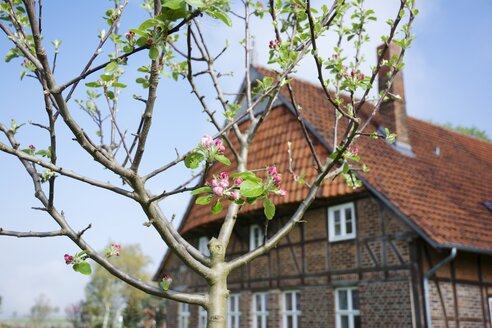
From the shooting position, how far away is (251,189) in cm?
217

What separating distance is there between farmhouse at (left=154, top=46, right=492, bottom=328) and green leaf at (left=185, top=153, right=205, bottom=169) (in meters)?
7.96

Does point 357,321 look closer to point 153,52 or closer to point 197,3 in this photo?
point 153,52

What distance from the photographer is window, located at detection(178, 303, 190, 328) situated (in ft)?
58.6

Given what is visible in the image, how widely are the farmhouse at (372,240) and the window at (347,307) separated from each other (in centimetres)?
2

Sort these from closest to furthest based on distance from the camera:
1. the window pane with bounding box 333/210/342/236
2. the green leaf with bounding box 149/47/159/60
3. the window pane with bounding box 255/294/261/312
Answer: the green leaf with bounding box 149/47/159/60 → the window pane with bounding box 333/210/342/236 → the window pane with bounding box 255/294/261/312

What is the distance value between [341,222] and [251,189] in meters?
10.8

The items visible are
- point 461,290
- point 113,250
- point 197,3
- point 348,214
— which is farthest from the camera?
point 348,214

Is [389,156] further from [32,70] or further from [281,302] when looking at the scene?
[32,70]

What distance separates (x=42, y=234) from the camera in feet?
8.65

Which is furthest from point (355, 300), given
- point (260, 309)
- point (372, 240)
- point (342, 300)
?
point (260, 309)

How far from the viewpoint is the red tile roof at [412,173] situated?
38.0 ft

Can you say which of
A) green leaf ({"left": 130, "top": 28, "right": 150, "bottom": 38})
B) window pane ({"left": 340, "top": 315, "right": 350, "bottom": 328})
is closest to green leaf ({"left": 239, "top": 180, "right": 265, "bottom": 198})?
green leaf ({"left": 130, "top": 28, "right": 150, "bottom": 38})

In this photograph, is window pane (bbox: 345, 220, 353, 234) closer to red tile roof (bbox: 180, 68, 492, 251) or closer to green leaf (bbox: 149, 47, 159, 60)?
red tile roof (bbox: 180, 68, 492, 251)

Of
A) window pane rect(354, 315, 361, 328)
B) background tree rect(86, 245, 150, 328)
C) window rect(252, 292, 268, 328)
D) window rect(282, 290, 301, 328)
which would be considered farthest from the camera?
background tree rect(86, 245, 150, 328)
